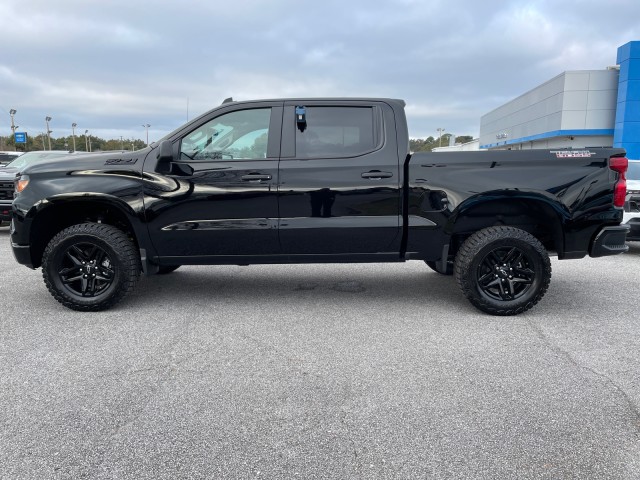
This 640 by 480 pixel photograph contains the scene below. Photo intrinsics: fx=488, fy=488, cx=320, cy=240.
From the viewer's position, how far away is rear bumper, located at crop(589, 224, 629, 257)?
4492mm

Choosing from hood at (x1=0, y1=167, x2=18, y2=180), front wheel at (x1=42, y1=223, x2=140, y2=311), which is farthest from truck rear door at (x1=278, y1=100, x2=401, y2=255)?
hood at (x1=0, y1=167, x2=18, y2=180)

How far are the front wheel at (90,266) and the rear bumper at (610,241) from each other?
4326 mm

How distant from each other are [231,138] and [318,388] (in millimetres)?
2568

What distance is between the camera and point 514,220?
4.79 metres

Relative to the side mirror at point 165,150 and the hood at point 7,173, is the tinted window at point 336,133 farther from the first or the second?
the hood at point 7,173

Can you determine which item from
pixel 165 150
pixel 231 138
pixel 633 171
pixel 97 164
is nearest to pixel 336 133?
A: pixel 231 138

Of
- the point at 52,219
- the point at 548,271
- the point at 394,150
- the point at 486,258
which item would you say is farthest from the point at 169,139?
the point at 548,271

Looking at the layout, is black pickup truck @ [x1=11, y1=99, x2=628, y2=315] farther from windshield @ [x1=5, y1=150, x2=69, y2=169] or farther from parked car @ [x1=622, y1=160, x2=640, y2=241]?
windshield @ [x1=5, y1=150, x2=69, y2=169]

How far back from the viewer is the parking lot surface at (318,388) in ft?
7.70

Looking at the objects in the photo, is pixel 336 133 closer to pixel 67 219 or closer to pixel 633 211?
pixel 67 219

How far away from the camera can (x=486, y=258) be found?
4570 mm

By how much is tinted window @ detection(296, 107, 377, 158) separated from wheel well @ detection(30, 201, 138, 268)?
1872 mm

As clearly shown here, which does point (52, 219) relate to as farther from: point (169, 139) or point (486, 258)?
point (486, 258)

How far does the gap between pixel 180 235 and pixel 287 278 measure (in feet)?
5.87
